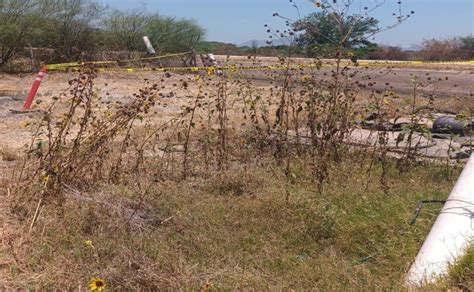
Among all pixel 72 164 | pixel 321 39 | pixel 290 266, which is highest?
pixel 321 39

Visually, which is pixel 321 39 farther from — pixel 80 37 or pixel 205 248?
pixel 80 37

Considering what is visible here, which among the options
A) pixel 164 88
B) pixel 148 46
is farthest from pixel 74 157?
pixel 148 46

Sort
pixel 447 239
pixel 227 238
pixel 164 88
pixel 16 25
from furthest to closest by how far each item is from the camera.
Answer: pixel 16 25, pixel 164 88, pixel 227 238, pixel 447 239

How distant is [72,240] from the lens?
13.1ft

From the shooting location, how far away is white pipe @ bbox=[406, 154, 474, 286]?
3.38 metres

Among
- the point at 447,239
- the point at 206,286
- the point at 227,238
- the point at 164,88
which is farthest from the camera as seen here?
the point at 164,88

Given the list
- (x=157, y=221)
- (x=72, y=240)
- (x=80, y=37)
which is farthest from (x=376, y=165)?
(x=80, y=37)

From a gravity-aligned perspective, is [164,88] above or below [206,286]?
above

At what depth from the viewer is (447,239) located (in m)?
3.54

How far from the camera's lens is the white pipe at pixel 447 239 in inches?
133

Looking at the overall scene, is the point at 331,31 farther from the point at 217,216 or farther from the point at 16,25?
the point at 16,25

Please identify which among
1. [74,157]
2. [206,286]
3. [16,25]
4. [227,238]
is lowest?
[227,238]

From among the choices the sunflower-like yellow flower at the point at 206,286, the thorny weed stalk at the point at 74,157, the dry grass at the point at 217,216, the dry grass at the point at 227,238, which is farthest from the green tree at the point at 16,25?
the sunflower-like yellow flower at the point at 206,286

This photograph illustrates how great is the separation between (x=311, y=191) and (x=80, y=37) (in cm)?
1762
